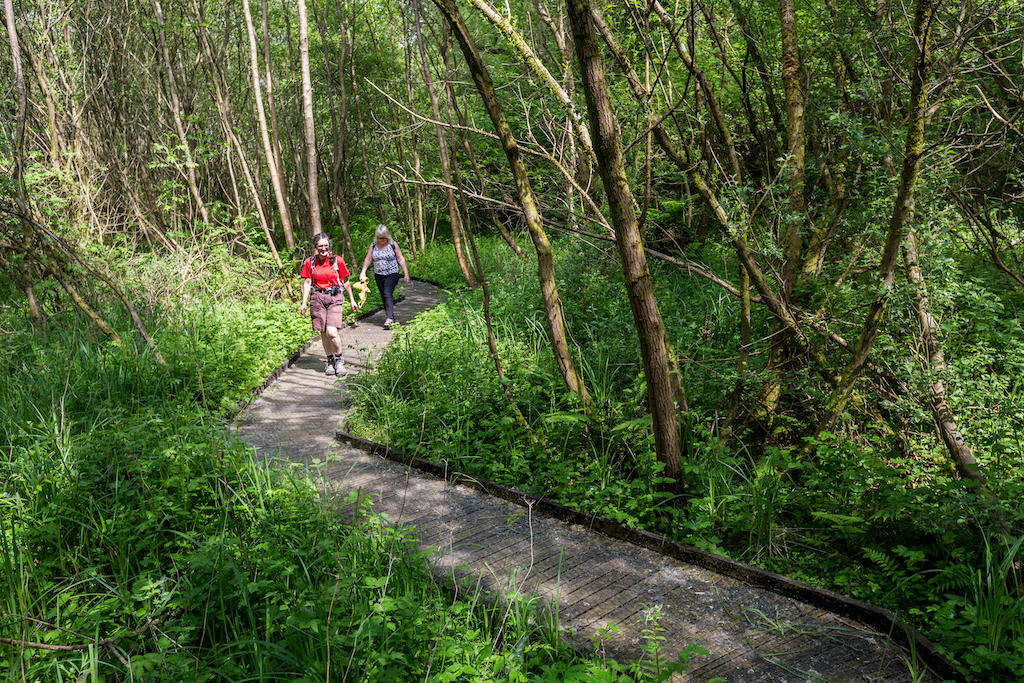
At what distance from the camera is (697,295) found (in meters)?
9.65

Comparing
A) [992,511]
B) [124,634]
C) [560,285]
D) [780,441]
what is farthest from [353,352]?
[992,511]

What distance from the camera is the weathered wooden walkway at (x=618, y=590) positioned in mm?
3465

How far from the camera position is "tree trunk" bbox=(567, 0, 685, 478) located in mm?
4469

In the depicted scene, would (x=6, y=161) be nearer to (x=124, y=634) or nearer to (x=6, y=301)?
(x=6, y=301)

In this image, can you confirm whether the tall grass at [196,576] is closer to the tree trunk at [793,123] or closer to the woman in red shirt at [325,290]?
the woman in red shirt at [325,290]

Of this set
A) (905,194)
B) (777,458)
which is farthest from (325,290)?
(905,194)

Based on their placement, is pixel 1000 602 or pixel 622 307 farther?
pixel 622 307

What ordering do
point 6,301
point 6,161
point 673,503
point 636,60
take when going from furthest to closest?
1. point 6,301
2. point 6,161
3. point 636,60
4. point 673,503

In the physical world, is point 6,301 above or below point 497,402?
above

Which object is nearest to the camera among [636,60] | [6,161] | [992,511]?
[992,511]

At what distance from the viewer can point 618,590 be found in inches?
164

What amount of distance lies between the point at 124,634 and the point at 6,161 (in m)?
9.53

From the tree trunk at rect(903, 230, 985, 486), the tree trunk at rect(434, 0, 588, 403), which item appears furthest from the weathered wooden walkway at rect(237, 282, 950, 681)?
the tree trunk at rect(903, 230, 985, 486)

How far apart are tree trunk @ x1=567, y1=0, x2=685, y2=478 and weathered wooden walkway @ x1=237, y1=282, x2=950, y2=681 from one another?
0.90 metres
